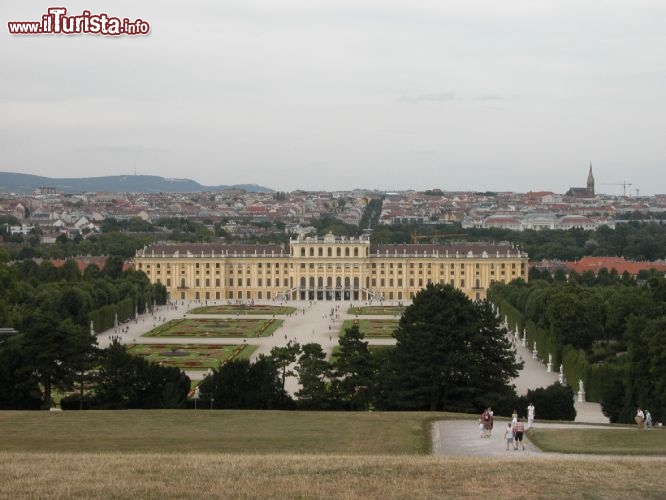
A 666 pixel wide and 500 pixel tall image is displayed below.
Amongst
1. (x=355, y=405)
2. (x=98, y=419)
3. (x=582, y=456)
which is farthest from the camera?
(x=355, y=405)

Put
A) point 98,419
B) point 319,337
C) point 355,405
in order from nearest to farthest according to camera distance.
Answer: point 98,419
point 355,405
point 319,337

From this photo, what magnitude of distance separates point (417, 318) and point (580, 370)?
10380mm

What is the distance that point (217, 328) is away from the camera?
6291 cm

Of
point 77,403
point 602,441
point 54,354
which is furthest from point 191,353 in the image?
point 602,441

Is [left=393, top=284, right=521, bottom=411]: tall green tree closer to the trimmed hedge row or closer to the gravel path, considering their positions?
the gravel path

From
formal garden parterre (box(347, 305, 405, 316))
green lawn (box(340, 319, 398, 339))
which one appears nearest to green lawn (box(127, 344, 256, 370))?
green lawn (box(340, 319, 398, 339))

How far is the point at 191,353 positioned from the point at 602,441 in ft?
102

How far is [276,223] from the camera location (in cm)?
16775

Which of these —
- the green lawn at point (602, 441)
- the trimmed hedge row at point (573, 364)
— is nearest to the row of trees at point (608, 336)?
the trimmed hedge row at point (573, 364)

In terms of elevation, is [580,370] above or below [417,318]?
below

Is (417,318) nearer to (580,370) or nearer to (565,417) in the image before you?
(565,417)

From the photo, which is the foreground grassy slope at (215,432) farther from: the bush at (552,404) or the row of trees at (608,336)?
the row of trees at (608,336)

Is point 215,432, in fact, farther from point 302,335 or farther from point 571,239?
point 571,239

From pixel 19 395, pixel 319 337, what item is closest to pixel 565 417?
pixel 19 395
